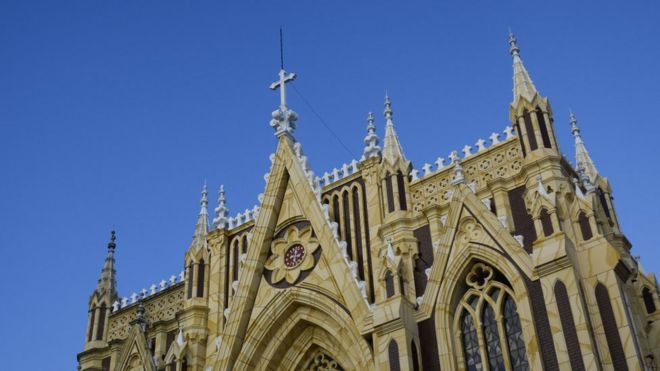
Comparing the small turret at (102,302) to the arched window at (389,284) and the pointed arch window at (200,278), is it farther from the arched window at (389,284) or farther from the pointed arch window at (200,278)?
the arched window at (389,284)

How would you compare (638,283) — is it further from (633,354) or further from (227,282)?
(227,282)

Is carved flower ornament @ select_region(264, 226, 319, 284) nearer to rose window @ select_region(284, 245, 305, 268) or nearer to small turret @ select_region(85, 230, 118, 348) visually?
rose window @ select_region(284, 245, 305, 268)

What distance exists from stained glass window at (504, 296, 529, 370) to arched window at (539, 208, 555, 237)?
1.92m

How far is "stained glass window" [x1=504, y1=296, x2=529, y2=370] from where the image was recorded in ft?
71.4

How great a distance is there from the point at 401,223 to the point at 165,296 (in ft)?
30.7

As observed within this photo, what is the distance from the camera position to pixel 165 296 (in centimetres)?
3033

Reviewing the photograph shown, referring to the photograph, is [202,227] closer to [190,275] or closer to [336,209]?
[190,275]

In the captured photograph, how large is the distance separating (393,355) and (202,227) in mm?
9825

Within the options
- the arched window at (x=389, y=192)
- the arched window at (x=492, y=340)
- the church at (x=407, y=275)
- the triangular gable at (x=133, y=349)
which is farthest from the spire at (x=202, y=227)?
the arched window at (x=492, y=340)

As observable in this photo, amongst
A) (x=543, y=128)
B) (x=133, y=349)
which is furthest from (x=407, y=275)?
(x=133, y=349)

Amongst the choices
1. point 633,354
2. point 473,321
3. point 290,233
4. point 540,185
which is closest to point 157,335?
point 290,233

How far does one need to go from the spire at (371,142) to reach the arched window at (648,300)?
335 inches

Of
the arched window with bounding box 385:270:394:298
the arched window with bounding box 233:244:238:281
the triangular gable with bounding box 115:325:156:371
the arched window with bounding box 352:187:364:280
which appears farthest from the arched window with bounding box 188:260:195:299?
the arched window with bounding box 385:270:394:298

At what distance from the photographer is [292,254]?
2750 cm
